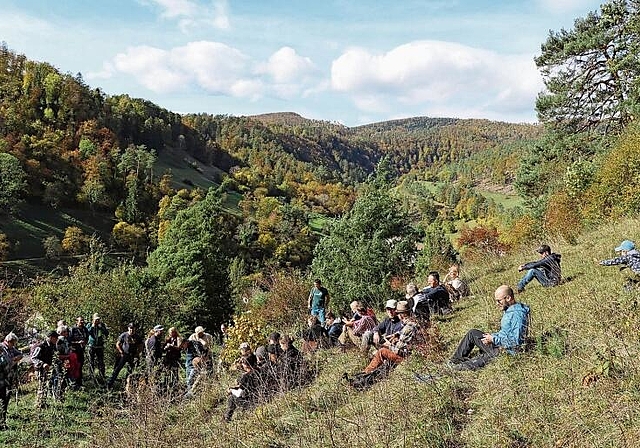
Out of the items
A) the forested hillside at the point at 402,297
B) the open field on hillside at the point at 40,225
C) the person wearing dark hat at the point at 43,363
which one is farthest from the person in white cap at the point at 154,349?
the open field on hillside at the point at 40,225

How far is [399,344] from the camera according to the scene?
721 cm

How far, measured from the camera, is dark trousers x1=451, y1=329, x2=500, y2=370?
5.86 metres

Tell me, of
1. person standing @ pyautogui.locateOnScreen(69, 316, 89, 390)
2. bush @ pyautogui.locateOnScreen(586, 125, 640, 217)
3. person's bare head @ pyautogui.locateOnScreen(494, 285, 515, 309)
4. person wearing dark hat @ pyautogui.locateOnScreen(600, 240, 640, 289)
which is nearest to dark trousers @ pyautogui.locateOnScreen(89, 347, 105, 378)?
person standing @ pyautogui.locateOnScreen(69, 316, 89, 390)

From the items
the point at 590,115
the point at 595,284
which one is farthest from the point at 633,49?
the point at 595,284

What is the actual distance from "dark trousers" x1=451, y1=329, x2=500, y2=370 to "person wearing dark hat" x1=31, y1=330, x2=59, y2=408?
309 inches

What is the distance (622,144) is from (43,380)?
17842 millimetres

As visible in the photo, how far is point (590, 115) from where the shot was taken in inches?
929

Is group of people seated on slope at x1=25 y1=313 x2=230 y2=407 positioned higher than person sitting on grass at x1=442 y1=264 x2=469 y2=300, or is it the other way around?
person sitting on grass at x1=442 y1=264 x2=469 y2=300

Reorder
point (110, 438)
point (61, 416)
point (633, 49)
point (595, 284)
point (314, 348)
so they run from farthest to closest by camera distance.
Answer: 1. point (633, 49)
2. point (314, 348)
3. point (61, 416)
4. point (595, 284)
5. point (110, 438)

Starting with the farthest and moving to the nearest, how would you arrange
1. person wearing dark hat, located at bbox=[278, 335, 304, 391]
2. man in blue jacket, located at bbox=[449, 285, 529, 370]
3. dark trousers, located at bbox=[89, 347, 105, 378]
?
1. dark trousers, located at bbox=[89, 347, 105, 378]
2. person wearing dark hat, located at bbox=[278, 335, 304, 391]
3. man in blue jacket, located at bbox=[449, 285, 529, 370]

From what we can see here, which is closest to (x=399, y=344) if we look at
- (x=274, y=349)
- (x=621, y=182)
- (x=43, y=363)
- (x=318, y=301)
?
(x=274, y=349)

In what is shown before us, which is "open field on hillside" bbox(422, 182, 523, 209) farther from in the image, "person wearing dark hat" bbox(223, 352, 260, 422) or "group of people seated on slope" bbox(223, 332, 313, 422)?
"person wearing dark hat" bbox(223, 352, 260, 422)

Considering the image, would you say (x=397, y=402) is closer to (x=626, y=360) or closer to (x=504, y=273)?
(x=626, y=360)

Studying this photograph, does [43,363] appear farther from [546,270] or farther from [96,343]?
[546,270]
